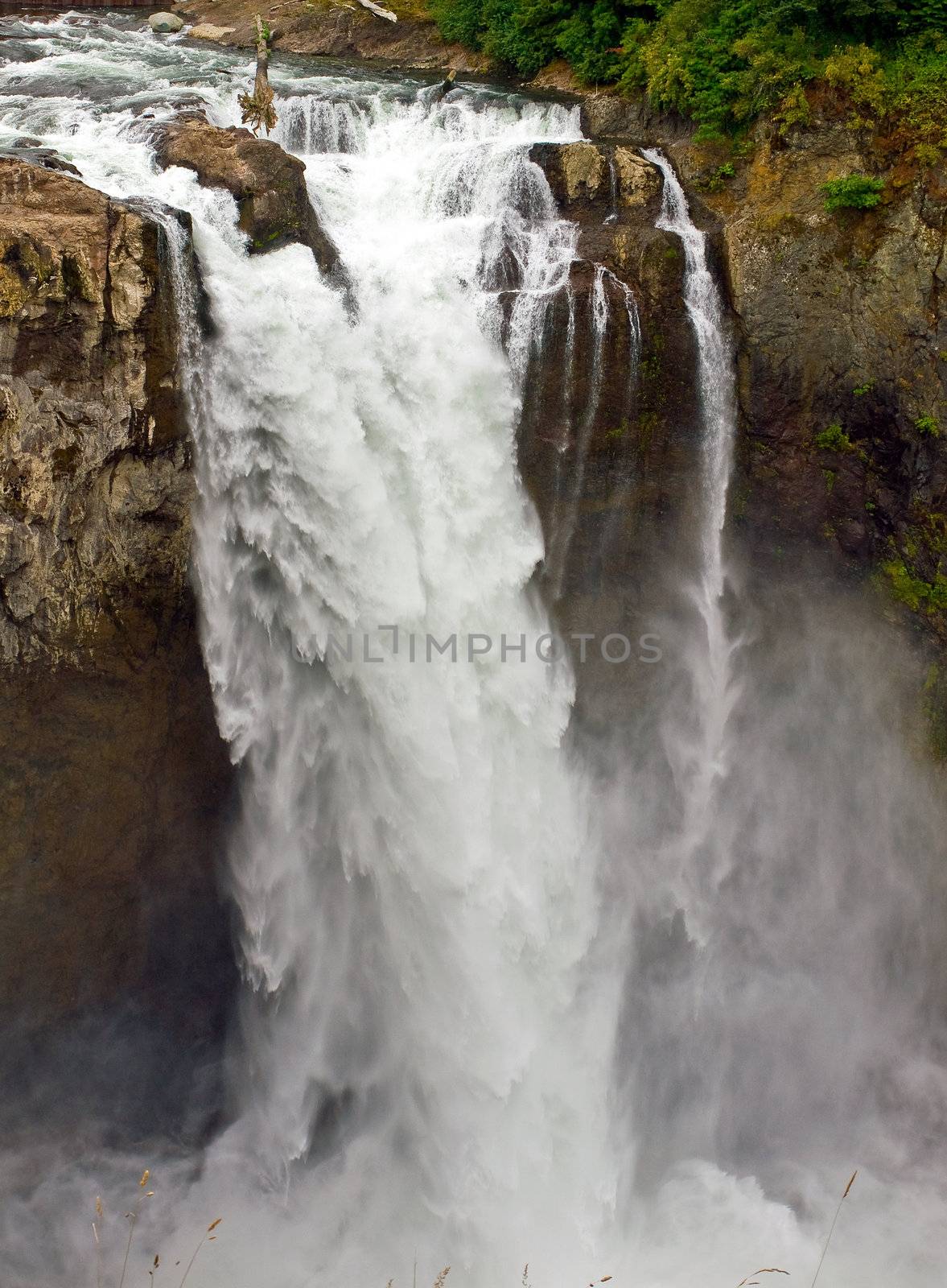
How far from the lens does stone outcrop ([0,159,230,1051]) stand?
867cm

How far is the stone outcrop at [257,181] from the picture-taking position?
10180 mm

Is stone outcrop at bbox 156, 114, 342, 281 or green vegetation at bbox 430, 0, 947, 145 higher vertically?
green vegetation at bbox 430, 0, 947, 145

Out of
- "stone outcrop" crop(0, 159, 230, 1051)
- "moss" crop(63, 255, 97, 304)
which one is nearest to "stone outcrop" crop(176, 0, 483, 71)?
"stone outcrop" crop(0, 159, 230, 1051)

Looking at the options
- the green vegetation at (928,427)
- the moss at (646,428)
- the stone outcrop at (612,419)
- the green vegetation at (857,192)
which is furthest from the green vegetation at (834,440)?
the green vegetation at (857,192)

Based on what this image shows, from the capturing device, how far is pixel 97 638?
30.8 feet

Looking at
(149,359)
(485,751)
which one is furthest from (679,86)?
(485,751)

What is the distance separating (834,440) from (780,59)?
212 inches

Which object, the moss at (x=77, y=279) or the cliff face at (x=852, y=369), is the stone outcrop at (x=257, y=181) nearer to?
the moss at (x=77, y=279)

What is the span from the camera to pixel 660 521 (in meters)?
11.9

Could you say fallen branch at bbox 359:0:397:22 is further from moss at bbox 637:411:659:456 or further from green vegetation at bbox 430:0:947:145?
moss at bbox 637:411:659:456

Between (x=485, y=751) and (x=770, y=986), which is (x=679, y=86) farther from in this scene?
(x=770, y=986)

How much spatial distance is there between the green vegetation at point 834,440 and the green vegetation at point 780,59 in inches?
133

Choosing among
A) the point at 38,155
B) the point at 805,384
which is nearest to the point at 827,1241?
the point at 805,384

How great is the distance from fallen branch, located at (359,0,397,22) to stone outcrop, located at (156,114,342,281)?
36.0 feet
